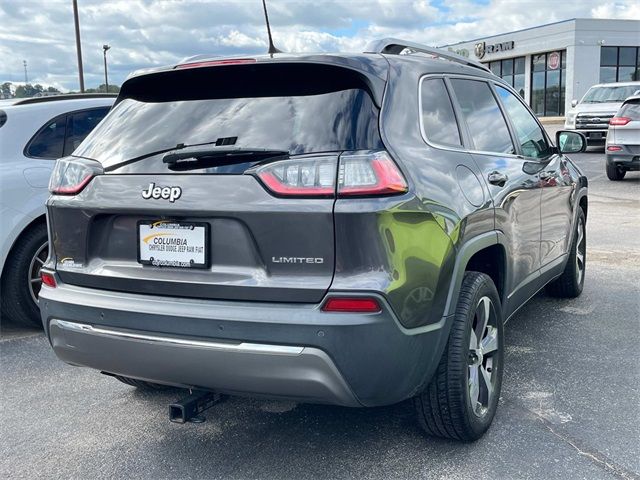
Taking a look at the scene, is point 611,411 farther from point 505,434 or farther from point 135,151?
point 135,151

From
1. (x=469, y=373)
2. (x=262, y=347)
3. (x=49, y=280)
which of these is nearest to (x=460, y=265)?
(x=469, y=373)

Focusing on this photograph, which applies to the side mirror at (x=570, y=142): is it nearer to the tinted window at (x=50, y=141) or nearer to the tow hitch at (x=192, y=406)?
the tow hitch at (x=192, y=406)

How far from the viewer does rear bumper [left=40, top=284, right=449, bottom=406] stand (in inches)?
101

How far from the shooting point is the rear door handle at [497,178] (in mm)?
3512

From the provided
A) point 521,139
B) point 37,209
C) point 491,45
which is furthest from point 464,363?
point 491,45

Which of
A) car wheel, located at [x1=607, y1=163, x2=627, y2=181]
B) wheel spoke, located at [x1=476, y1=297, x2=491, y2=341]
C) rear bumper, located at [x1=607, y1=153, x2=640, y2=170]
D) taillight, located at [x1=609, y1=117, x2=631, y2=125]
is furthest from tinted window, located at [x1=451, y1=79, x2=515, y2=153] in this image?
car wheel, located at [x1=607, y1=163, x2=627, y2=181]

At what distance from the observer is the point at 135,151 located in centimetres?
299

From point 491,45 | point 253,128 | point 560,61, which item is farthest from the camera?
point 491,45

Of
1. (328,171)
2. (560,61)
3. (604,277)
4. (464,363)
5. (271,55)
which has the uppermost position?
(560,61)

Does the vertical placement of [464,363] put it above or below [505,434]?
above

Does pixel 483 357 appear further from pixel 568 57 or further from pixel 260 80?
pixel 568 57

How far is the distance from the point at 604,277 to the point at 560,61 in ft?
120

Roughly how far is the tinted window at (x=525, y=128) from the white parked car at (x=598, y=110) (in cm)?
1458

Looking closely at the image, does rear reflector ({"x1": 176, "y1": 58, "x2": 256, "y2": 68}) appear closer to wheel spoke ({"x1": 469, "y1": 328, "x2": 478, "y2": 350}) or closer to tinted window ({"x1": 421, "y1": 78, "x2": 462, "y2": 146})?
tinted window ({"x1": 421, "y1": 78, "x2": 462, "y2": 146})
